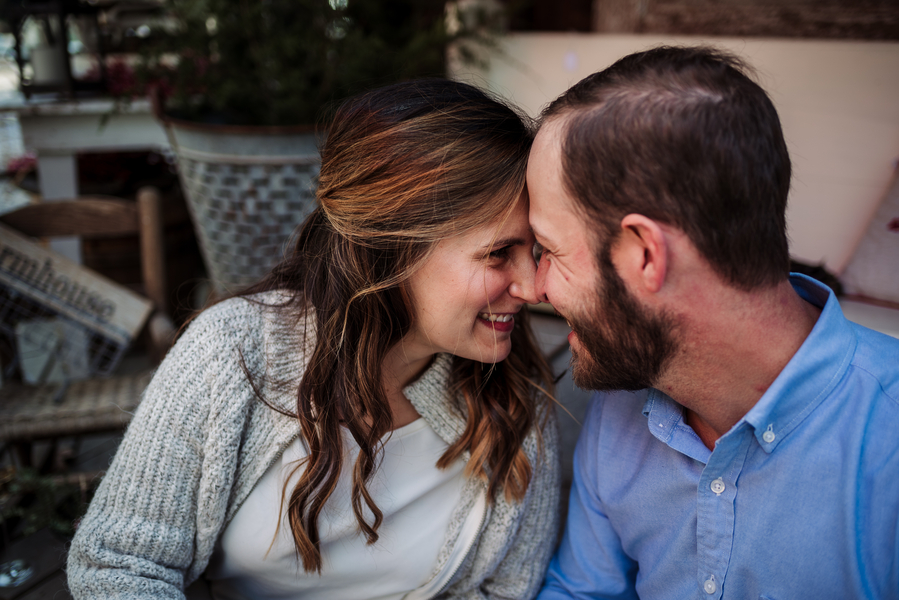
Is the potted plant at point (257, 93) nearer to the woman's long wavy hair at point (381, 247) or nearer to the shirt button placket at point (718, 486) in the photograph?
the woman's long wavy hair at point (381, 247)

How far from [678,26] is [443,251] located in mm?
1972

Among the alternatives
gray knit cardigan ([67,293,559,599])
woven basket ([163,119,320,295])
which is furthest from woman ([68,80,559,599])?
woven basket ([163,119,320,295])

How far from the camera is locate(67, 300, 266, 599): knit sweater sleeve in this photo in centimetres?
113

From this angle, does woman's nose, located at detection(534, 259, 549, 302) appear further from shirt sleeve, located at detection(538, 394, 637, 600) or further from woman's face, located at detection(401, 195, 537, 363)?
shirt sleeve, located at detection(538, 394, 637, 600)

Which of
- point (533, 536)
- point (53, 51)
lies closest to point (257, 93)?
point (53, 51)

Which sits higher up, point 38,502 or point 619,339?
point 619,339

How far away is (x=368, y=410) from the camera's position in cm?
126

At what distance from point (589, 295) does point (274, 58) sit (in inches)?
66.6

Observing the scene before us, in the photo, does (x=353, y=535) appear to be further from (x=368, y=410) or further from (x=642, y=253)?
(x=642, y=253)

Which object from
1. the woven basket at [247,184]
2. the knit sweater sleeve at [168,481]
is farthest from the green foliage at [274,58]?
the knit sweater sleeve at [168,481]

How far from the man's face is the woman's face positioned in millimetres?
94

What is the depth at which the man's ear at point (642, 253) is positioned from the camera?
926 millimetres

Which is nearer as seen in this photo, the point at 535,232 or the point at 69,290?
the point at 535,232

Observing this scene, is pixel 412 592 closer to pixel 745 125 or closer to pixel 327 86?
pixel 745 125
